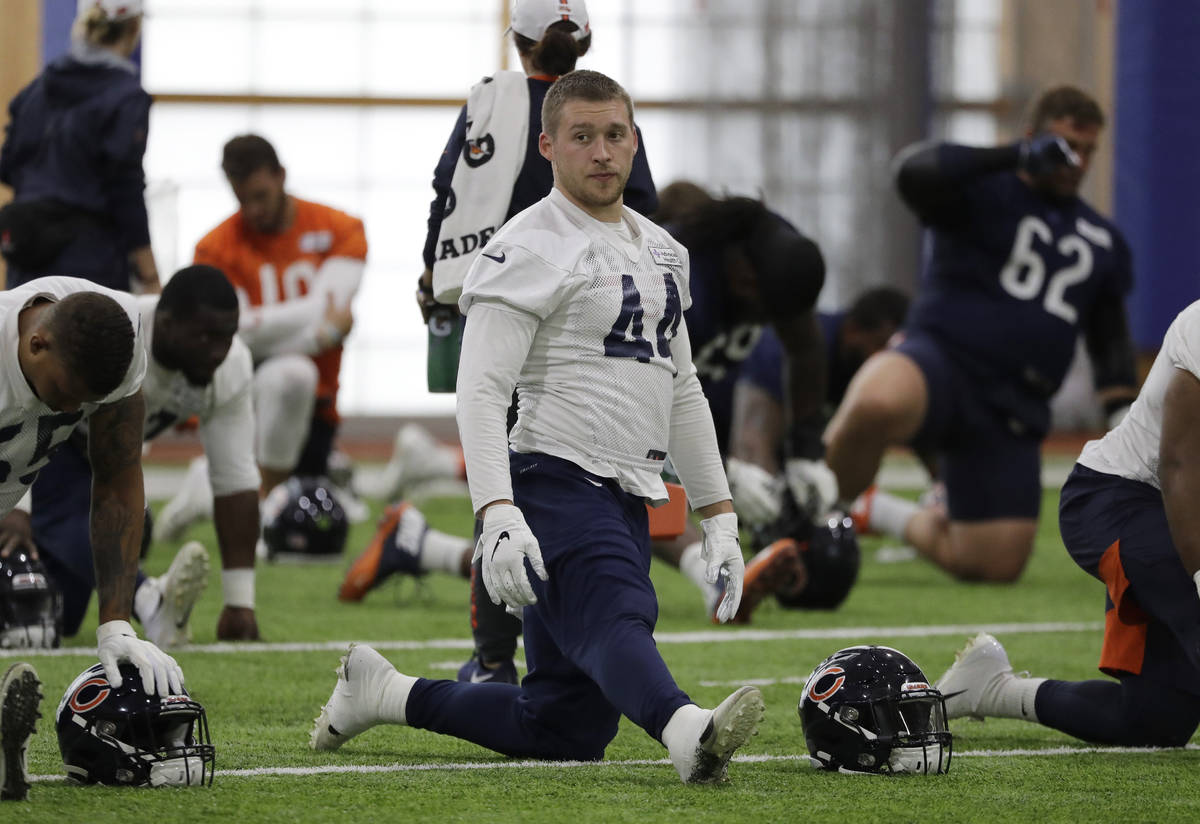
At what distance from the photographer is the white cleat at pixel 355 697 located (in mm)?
3047

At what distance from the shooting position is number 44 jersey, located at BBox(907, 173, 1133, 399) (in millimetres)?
6090

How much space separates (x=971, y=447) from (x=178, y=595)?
307 centimetres

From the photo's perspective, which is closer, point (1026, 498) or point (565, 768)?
point (565, 768)

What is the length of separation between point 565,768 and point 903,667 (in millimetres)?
588

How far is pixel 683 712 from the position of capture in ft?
8.56

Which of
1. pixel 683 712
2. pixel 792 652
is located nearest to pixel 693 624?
pixel 792 652

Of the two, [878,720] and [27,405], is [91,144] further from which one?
[878,720]

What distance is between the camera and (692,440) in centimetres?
308

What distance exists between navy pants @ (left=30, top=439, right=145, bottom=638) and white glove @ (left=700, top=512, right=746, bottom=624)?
6.60 ft

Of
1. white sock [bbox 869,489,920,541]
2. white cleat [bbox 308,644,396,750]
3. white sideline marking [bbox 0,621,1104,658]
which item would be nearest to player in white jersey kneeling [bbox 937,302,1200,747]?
white cleat [bbox 308,644,396,750]

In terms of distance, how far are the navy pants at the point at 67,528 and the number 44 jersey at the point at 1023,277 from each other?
3.05 metres

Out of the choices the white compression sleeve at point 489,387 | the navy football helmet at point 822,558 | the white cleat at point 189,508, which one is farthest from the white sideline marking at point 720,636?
the white cleat at point 189,508

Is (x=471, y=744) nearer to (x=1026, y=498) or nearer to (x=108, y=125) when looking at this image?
(x=108, y=125)

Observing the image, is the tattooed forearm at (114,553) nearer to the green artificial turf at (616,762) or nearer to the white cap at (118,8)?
the green artificial turf at (616,762)
